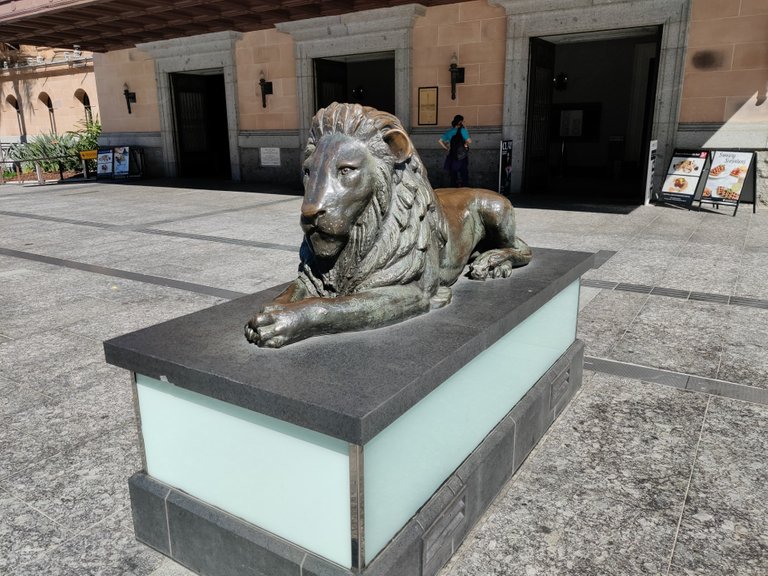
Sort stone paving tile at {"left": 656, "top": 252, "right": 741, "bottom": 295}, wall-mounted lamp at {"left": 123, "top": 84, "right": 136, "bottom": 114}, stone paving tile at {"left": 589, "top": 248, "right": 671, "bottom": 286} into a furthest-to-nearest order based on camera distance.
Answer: wall-mounted lamp at {"left": 123, "top": 84, "right": 136, "bottom": 114}
stone paving tile at {"left": 589, "top": 248, "right": 671, "bottom": 286}
stone paving tile at {"left": 656, "top": 252, "right": 741, "bottom": 295}

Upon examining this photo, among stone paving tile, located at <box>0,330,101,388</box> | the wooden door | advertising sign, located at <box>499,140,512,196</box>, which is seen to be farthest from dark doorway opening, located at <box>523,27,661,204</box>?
stone paving tile, located at <box>0,330,101,388</box>

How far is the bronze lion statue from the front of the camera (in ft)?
7.45

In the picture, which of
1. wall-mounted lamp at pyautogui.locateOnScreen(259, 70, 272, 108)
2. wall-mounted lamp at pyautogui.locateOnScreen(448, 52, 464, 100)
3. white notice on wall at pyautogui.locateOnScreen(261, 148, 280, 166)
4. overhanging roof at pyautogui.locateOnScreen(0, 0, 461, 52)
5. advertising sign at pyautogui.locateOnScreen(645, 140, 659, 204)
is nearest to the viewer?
advertising sign at pyautogui.locateOnScreen(645, 140, 659, 204)

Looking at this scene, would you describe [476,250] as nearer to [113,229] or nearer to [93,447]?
[93,447]

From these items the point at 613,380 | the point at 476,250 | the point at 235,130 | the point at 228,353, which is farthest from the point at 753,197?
the point at 235,130

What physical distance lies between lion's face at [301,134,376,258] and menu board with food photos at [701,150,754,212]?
10.3 meters

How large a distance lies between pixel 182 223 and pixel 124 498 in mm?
8242

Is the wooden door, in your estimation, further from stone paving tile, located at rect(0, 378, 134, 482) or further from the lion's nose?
the lion's nose

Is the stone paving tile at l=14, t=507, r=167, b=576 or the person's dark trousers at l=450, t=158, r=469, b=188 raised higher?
the person's dark trousers at l=450, t=158, r=469, b=188

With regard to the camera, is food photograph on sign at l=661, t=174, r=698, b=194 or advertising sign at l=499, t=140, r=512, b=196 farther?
advertising sign at l=499, t=140, r=512, b=196

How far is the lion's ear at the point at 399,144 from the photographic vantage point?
237 centimetres

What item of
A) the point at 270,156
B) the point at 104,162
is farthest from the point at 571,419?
the point at 104,162

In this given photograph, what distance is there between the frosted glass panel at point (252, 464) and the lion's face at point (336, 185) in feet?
2.47

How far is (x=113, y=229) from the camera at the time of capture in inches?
388
